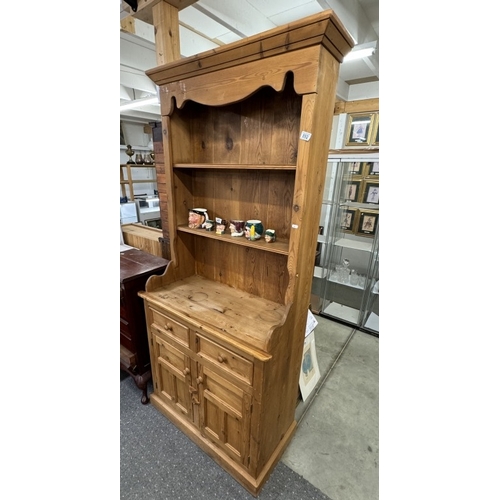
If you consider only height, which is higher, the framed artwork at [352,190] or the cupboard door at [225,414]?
the framed artwork at [352,190]

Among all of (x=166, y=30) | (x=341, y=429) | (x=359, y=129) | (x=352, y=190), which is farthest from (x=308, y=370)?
(x=359, y=129)

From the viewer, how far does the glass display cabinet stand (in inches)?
114

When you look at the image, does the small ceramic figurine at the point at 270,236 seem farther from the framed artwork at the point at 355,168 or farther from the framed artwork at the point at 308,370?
the framed artwork at the point at 355,168

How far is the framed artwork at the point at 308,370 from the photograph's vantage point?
76.5 inches

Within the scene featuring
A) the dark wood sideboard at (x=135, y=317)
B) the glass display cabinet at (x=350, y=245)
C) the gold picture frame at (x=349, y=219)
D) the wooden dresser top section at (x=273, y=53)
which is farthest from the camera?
the gold picture frame at (x=349, y=219)

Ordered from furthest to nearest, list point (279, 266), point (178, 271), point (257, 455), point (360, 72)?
point (360, 72) → point (178, 271) → point (279, 266) → point (257, 455)

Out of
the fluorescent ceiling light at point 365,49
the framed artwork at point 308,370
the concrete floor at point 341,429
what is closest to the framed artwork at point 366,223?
the concrete floor at point 341,429

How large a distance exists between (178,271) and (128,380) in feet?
3.82

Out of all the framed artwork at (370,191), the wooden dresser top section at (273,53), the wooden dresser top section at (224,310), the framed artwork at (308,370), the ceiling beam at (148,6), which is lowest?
the framed artwork at (308,370)

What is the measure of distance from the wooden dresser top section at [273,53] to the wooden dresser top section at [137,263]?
1184 millimetres
